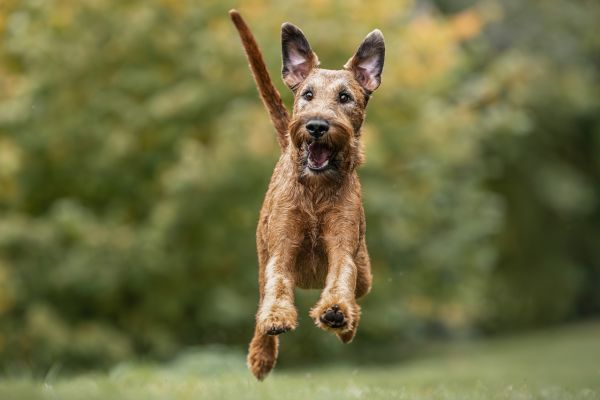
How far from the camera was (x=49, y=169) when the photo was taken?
18.1 metres

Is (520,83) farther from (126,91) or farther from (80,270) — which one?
(80,270)

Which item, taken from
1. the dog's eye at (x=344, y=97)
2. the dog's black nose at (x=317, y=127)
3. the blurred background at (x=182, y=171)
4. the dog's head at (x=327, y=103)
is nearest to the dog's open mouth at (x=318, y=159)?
the dog's head at (x=327, y=103)

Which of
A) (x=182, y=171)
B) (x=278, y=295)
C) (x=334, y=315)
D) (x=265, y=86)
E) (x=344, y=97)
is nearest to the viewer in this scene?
(x=334, y=315)

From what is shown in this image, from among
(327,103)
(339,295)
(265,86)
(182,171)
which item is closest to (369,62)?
(327,103)

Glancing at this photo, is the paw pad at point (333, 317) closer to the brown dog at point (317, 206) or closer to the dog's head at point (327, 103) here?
the brown dog at point (317, 206)

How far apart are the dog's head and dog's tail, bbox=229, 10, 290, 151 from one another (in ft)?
1.41

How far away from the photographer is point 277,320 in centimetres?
505

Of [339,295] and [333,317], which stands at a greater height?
[339,295]

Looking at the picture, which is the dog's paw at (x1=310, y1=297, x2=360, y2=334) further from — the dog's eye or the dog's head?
the dog's eye

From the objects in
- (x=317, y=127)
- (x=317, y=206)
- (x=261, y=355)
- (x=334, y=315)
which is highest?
(x=317, y=127)

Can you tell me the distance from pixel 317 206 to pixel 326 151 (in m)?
0.40

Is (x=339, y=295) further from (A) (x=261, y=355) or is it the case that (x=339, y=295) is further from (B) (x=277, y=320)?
(A) (x=261, y=355)

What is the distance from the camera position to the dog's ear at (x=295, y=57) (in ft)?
18.7

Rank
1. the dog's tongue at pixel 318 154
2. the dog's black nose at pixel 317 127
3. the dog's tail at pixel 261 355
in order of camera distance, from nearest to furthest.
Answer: the dog's black nose at pixel 317 127 < the dog's tongue at pixel 318 154 < the dog's tail at pixel 261 355
